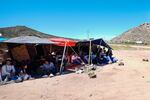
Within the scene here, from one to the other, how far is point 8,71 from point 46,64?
262 centimetres

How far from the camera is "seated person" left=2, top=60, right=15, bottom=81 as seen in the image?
1369cm

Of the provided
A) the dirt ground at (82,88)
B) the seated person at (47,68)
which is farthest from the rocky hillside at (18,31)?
the dirt ground at (82,88)

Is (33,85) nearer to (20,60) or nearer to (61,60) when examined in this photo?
(20,60)

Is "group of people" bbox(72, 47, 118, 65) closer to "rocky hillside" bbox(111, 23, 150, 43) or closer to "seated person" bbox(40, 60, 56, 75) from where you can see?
"seated person" bbox(40, 60, 56, 75)

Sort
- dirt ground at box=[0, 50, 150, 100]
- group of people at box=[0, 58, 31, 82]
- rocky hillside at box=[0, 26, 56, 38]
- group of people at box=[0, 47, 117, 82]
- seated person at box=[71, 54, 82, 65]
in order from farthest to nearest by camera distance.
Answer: rocky hillside at box=[0, 26, 56, 38]
seated person at box=[71, 54, 82, 65]
group of people at box=[0, 47, 117, 82]
group of people at box=[0, 58, 31, 82]
dirt ground at box=[0, 50, 150, 100]

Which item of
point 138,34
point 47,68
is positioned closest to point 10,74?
point 47,68

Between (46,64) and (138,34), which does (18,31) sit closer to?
(46,64)

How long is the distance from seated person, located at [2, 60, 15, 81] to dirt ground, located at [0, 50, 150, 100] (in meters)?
1.00

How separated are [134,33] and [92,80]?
9484cm

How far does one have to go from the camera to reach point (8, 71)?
13.8 m

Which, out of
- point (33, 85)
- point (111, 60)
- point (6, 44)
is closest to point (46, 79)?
point (33, 85)

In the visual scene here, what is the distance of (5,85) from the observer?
Result: 12.8 meters

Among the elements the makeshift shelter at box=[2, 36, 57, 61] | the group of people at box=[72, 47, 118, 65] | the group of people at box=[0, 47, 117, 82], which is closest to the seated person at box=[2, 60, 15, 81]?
the group of people at box=[0, 47, 117, 82]

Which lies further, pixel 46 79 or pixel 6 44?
pixel 6 44
